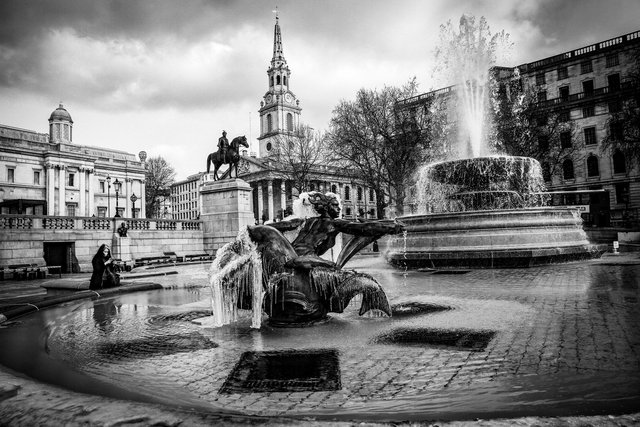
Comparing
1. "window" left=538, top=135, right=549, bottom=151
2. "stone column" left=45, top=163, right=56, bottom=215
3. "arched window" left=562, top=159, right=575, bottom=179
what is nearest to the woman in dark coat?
"window" left=538, top=135, right=549, bottom=151

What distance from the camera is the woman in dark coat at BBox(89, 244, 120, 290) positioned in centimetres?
975

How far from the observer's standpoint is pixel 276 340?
4.84 metres

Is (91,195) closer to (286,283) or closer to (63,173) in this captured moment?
(63,173)

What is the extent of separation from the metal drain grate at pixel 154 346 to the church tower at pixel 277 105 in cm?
10934

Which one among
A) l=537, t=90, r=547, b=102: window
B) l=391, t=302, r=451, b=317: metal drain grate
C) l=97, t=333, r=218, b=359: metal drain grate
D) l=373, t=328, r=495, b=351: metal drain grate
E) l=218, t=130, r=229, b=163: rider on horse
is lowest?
l=391, t=302, r=451, b=317: metal drain grate

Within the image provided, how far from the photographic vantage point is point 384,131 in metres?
39.8

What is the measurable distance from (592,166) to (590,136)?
12.8 ft

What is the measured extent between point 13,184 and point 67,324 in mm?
68045

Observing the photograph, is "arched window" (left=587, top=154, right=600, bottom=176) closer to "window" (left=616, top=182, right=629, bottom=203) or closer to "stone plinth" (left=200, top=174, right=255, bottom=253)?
"window" (left=616, top=182, right=629, bottom=203)

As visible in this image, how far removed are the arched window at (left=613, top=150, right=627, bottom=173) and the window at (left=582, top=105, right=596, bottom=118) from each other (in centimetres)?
650

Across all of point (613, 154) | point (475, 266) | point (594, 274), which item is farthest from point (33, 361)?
point (613, 154)

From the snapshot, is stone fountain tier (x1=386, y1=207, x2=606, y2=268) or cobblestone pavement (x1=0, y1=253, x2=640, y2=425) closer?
cobblestone pavement (x1=0, y1=253, x2=640, y2=425)

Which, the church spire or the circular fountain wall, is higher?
the church spire

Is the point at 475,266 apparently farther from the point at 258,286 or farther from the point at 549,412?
the point at 549,412
